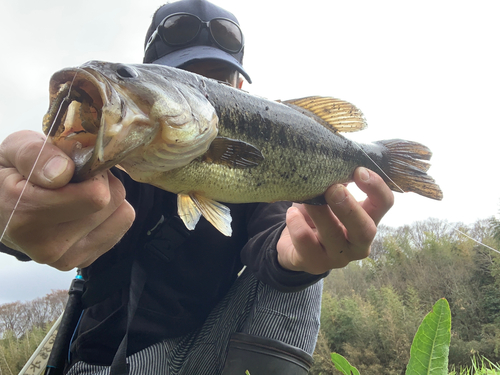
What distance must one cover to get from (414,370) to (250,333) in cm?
183

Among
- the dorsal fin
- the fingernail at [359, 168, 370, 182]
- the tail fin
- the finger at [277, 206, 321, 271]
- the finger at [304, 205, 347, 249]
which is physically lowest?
the finger at [277, 206, 321, 271]

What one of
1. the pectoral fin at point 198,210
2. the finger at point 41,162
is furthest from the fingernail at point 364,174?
the finger at point 41,162

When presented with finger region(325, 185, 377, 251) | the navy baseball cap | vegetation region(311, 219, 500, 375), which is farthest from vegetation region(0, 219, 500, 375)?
finger region(325, 185, 377, 251)

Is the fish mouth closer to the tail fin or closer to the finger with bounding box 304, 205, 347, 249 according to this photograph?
the finger with bounding box 304, 205, 347, 249

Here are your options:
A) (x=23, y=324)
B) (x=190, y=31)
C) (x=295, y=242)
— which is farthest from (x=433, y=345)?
(x=23, y=324)

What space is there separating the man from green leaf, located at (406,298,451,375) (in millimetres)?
1026

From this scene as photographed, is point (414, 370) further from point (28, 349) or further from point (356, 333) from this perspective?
point (356, 333)

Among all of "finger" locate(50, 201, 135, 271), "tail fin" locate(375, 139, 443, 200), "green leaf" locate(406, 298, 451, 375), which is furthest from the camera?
"tail fin" locate(375, 139, 443, 200)

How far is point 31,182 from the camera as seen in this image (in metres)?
1.00

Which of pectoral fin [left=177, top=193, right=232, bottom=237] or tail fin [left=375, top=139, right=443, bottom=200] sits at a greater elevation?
pectoral fin [left=177, top=193, right=232, bottom=237]

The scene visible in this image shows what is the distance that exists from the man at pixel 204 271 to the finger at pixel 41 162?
0.25m

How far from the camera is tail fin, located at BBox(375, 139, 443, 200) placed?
6.57 feet

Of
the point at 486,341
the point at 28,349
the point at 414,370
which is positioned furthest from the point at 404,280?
the point at 414,370

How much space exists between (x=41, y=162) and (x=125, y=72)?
0.39 meters
